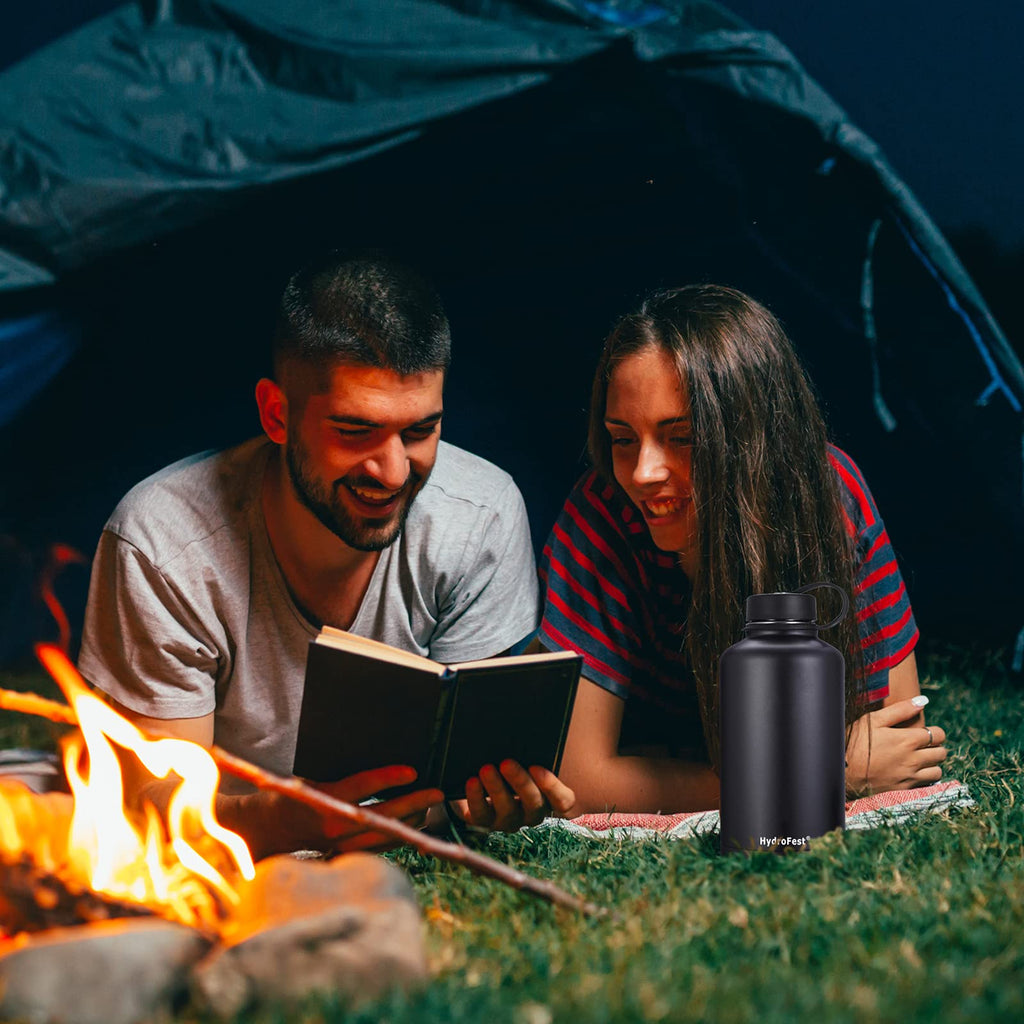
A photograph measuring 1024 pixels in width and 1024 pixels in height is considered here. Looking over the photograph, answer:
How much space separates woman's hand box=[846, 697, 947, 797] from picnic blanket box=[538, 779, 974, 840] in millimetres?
29

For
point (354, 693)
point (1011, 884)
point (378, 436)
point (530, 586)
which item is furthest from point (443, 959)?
point (530, 586)

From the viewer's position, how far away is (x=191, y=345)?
2.89 m

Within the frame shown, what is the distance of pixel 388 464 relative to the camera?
2139 millimetres

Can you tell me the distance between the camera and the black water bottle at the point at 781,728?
1.77 meters

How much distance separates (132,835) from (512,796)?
0.63 metres

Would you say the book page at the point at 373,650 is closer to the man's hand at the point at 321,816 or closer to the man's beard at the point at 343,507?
the man's hand at the point at 321,816

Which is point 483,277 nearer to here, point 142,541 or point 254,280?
point 254,280

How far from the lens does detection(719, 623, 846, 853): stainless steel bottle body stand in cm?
176

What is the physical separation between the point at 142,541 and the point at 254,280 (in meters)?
0.91

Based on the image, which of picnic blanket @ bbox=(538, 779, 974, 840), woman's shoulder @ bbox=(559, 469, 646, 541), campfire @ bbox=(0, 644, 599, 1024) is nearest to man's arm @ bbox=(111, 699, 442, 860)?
campfire @ bbox=(0, 644, 599, 1024)

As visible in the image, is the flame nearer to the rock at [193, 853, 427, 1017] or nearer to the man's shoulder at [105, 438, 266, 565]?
the rock at [193, 853, 427, 1017]

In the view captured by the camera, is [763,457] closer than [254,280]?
Yes

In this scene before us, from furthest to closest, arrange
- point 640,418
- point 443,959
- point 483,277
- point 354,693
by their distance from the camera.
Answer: point 483,277
point 640,418
point 354,693
point 443,959

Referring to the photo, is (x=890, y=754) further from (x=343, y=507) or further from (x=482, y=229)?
(x=482, y=229)
